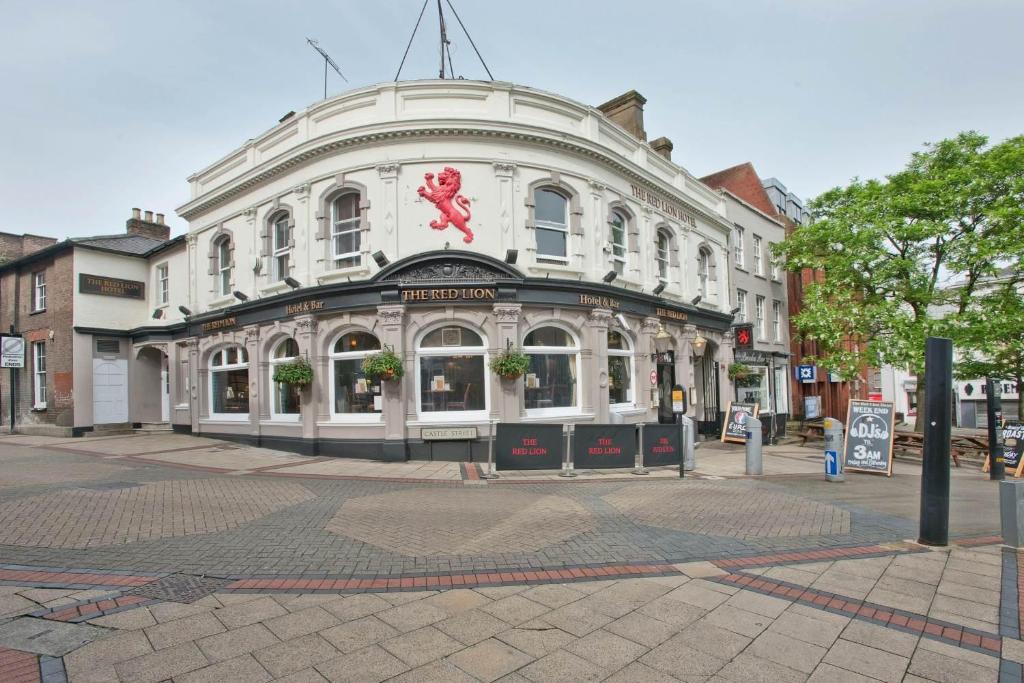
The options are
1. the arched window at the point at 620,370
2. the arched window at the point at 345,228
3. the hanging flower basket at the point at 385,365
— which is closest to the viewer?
the hanging flower basket at the point at 385,365

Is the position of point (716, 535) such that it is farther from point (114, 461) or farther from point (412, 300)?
point (114, 461)

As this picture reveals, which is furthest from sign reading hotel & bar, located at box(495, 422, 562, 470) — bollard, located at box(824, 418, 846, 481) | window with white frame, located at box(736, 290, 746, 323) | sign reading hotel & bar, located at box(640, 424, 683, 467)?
window with white frame, located at box(736, 290, 746, 323)

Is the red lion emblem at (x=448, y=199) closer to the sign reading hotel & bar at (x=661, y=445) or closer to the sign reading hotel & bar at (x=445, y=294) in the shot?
the sign reading hotel & bar at (x=445, y=294)

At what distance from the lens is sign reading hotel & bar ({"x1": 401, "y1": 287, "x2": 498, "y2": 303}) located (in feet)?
42.7

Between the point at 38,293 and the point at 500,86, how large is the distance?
20440 millimetres

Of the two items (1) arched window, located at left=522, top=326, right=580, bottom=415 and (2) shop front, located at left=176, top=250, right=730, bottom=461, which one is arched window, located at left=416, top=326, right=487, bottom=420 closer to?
(2) shop front, located at left=176, top=250, right=730, bottom=461

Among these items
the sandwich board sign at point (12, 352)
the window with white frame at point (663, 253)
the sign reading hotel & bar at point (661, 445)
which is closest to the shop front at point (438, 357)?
the window with white frame at point (663, 253)

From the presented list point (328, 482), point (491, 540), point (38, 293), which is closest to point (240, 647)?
point (491, 540)

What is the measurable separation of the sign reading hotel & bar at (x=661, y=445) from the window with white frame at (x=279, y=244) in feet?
37.2

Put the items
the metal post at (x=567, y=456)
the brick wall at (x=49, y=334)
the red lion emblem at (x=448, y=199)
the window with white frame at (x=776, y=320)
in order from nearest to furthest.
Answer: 1. the metal post at (x=567, y=456)
2. the red lion emblem at (x=448, y=199)
3. the brick wall at (x=49, y=334)
4. the window with white frame at (x=776, y=320)

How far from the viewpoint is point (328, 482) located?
33.9 ft

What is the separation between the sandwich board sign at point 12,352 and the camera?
20562mm

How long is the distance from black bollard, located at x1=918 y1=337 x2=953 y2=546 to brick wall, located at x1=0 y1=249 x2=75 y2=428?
24206 millimetres

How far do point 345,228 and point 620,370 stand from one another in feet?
29.3
